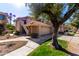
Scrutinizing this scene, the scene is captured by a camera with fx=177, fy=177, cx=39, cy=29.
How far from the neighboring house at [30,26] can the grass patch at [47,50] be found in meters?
0.23

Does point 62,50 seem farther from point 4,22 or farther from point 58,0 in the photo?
point 4,22

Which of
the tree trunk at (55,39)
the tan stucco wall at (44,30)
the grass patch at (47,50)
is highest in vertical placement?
the tan stucco wall at (44,30)

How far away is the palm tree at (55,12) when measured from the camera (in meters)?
3.04

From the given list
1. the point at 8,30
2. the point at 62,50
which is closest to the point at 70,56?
the point at 62,50

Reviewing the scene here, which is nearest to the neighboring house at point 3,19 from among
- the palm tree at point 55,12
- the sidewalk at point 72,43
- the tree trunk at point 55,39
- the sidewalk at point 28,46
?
the sidewalk at point 28,46

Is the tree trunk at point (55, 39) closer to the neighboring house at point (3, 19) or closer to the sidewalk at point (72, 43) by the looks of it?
the sidewalk at point (72, 43)

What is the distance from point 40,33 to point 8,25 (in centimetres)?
58

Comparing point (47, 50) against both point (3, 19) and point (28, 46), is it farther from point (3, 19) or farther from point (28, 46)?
point (3, 19)

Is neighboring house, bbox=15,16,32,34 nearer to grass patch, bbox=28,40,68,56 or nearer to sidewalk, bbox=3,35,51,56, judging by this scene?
sidewalk, bbox=3,35,51,56

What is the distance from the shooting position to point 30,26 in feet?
10.0

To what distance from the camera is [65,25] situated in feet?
10.0

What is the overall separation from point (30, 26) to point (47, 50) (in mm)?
509

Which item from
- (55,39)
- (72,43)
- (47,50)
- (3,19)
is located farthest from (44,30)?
(3,19)

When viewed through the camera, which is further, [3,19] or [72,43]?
[72,43]
